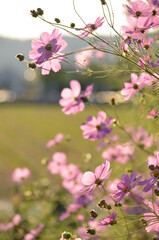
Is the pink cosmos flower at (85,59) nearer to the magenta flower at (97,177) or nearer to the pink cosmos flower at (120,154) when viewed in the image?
the magenta flower at (97,177)

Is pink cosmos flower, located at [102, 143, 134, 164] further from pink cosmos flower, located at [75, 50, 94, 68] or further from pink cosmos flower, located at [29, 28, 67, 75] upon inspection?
pink cosmos flower, located at [29, 28, 67, 75]

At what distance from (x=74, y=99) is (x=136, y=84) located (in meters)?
0.22

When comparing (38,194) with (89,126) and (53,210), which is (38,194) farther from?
(89,126)

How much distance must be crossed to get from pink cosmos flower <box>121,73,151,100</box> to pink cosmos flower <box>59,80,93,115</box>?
125 millimetres

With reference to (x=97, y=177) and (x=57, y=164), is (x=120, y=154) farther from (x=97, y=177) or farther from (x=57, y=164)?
(x=97, y=177)

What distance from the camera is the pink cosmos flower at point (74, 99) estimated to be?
44.7 inches

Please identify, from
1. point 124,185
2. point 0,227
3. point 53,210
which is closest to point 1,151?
point 53,210

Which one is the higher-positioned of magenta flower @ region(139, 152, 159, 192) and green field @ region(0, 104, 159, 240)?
green field @ region(0, 104, 159, 240)

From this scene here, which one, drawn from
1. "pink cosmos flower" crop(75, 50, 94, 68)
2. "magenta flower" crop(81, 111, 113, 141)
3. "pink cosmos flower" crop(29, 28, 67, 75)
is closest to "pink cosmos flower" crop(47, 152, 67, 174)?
"pink cosmos flower" crop(75, 50, 94, 68)

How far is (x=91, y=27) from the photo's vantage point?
2.96ft

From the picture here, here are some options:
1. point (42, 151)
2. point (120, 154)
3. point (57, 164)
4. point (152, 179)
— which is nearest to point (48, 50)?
point (152, 179)

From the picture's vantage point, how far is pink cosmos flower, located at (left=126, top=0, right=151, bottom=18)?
867 mm

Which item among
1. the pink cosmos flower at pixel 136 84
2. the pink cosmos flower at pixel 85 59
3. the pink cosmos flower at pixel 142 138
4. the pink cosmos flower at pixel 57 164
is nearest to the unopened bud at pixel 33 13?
the pink cosmos flower at pixel 85 59

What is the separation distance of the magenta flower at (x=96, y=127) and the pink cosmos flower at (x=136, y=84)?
0.50 ft
